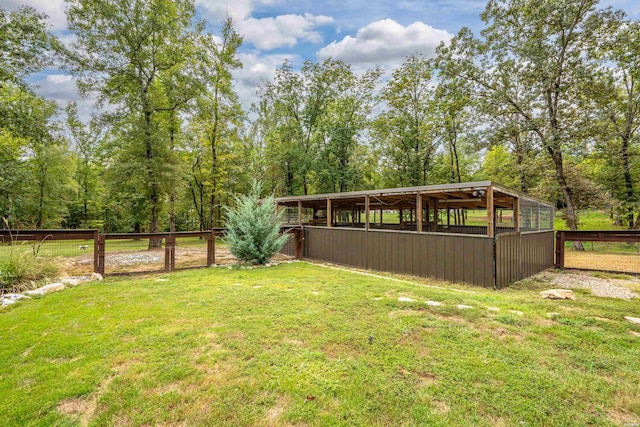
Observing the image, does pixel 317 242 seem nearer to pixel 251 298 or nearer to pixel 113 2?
pixel 251 298

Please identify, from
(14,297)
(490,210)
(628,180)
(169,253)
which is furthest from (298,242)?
(628,180)

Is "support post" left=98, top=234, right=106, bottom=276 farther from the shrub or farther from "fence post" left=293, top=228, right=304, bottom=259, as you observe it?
"fence post" left=293, top=228, right=304, bottom=259

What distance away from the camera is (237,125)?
19.1 m

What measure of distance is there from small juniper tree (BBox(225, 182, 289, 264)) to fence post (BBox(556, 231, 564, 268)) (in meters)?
8.91

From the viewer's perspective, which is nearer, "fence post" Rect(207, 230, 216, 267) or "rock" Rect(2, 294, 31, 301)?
"rock" Rect(2, 294, 31, 301)

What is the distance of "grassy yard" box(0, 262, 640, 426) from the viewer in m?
1.88

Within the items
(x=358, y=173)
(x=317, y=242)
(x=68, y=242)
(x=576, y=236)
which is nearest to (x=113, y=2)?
(x=68, y=242)

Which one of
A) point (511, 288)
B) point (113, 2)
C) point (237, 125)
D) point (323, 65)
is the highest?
point (323, 65)

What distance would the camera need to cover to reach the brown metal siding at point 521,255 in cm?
604

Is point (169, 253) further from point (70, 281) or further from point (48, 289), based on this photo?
point (48, 289)

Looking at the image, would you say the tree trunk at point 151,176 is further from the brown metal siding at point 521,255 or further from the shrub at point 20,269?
the brown metal siding at point 521,255

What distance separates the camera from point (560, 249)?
29.5ft

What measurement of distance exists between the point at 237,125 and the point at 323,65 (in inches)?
293

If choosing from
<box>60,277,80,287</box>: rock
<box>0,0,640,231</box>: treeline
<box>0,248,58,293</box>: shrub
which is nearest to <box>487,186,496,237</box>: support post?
<box>60,277,80,287</box>: rock
